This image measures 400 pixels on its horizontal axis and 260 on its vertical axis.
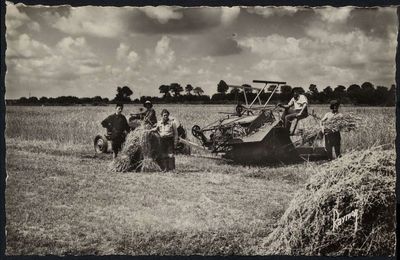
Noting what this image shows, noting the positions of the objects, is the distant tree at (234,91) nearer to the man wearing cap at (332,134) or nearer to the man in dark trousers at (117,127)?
the man wearing cap at (332,134)

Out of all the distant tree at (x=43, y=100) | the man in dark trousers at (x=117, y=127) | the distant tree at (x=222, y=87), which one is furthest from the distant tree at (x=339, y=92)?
the distant tree at (x=43, y=100)

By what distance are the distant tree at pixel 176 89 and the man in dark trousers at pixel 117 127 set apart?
84 centimetres

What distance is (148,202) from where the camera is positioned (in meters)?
7.97

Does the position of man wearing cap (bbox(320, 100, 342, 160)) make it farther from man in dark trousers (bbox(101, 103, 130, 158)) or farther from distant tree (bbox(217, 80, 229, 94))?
man in dark trousers (bbox(101, 103, 130, 158))

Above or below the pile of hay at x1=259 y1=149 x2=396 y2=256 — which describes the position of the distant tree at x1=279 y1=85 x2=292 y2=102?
above

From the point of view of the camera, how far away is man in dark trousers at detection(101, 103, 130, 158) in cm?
845

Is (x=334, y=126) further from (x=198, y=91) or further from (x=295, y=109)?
(x=198, y=91)

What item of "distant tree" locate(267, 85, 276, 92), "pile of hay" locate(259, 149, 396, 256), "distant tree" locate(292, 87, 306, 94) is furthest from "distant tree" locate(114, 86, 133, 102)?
"pile of hay" locate(259, 149, 396, 256)

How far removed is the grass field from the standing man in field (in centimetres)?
14

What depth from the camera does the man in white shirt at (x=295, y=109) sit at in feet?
27.2

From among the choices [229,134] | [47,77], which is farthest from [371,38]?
[47,77]

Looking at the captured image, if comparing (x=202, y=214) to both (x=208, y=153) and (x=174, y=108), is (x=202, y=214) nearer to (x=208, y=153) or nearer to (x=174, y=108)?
(x=208, y=153)

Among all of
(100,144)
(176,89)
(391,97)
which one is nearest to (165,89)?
(176,89)

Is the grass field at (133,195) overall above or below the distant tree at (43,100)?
below
